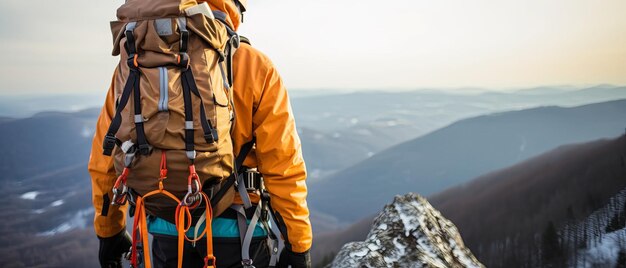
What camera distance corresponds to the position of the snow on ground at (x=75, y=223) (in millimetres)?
61034

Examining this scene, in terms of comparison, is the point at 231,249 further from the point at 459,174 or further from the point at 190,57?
the point at 459,174

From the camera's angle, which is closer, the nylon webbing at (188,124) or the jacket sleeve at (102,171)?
the nylon webbing at (188,124)

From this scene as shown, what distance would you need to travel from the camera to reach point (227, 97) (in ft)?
7.56

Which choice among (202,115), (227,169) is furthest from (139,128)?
(227,169)

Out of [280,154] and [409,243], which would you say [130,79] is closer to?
[280,154]

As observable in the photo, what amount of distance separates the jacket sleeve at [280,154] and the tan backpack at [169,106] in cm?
36

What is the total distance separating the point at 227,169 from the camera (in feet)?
7.77

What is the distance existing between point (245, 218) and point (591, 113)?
67.5ft

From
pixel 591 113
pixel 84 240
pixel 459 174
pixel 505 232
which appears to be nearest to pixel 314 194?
pixel 459 174

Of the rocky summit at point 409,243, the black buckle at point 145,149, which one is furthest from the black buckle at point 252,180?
the rocky summit at point 409,243

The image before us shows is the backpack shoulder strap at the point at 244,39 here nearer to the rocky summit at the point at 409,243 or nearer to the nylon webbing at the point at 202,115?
the nylon webbing at the point at 202,115

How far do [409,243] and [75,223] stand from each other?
273 ft

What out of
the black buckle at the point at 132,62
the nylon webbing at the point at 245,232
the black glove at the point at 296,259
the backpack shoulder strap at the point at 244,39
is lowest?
the black glove at the point at 296,259

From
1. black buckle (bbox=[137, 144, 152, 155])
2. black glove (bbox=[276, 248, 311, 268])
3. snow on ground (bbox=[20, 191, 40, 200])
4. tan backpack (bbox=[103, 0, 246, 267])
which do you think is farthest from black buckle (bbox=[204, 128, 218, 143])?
snow on ground (bbox=[20, 191, 40, 200])
